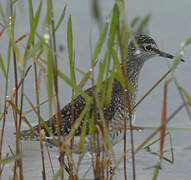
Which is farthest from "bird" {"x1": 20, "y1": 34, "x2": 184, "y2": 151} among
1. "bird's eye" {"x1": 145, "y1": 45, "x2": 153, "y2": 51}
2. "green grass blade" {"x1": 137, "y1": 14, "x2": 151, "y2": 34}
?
"green grass blade" {"x1": 137, "y1": 14, "x2": 151, "y2": 34}

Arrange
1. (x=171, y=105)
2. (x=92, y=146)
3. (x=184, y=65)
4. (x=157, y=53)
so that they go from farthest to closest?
(x=184, y=65), (x=171, y=105), (x=157, y=53), (x=92, y=146)

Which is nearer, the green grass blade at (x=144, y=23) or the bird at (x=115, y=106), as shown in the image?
the green grass blade at (x=144, y=23)

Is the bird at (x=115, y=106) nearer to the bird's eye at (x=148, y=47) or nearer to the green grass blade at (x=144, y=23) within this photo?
the bird's eye at (x=148, y=47)

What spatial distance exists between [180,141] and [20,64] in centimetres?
374

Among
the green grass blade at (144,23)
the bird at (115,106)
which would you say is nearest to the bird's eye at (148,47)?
the bird at (115,106)

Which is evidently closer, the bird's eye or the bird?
the bird

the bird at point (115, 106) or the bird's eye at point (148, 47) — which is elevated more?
the bird's eye at point (148, 47)

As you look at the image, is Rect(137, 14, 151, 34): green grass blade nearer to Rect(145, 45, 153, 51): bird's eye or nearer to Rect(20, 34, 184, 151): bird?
Rect(20, 34, 184, 151): bird

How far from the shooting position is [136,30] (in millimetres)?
2471

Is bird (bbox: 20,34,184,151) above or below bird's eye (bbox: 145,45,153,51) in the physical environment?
below

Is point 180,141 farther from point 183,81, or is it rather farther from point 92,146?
point 92,146

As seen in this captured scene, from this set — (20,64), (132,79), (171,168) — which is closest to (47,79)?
(20,64)

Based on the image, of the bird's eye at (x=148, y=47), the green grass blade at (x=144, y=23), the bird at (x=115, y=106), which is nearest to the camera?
the green grass blade at (x=144, y=23)

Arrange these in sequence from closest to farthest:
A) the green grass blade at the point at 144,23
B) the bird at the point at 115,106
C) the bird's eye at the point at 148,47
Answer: the green grass blade at the point at 144,23
the bird at the point at 115,106
the bird's eye at the point at 148,47
